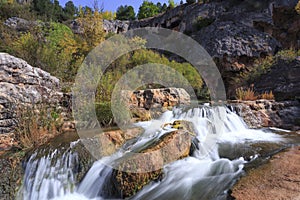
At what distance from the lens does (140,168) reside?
10.8 feet

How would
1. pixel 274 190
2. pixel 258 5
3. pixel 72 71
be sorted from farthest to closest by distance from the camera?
pixel 258 5 < pixel 72 71 < pixel 274 190

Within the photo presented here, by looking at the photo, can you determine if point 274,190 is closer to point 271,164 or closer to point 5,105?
point 271,164

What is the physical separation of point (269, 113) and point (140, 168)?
229 inches

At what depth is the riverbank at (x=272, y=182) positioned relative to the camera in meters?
2.22

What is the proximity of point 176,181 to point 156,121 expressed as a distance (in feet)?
9.72

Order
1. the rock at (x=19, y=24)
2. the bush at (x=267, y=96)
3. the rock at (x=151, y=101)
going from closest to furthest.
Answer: the rock at (x=151, y=101) < the bush at (x=267, y=96) < the rock at (x=19, y=24)

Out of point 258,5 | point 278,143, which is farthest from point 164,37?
point 278,143

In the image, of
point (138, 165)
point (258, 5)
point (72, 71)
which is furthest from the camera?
point (258, 5)

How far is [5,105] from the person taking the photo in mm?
4699

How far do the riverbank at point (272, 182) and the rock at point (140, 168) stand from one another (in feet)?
4.43

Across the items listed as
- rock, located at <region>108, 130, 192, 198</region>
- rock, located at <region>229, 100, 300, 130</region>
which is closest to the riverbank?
rock, located at <region>108, 130, 192, 198</region>

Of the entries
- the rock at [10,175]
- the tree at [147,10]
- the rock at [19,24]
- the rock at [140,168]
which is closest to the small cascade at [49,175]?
the rock at [10,175]

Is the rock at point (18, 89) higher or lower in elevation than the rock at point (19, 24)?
lower

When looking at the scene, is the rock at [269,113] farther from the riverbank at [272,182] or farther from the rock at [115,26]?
the rock at [115,26]
